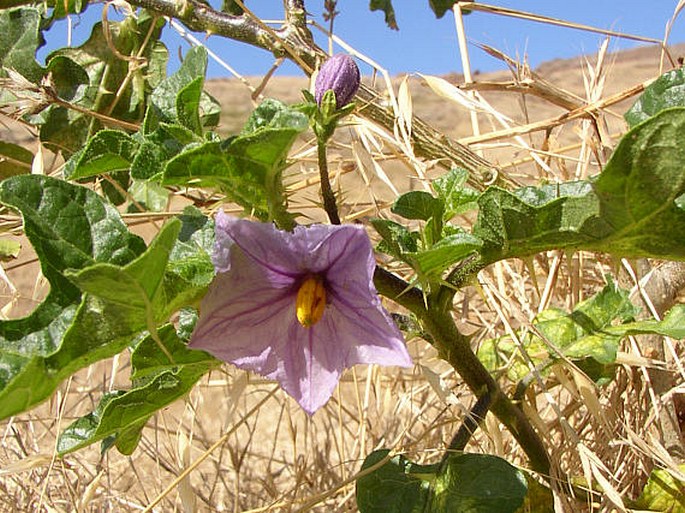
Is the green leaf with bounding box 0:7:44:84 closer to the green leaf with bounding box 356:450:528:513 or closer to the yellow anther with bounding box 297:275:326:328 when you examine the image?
the yellow anther with bounding box 297:275:326:328

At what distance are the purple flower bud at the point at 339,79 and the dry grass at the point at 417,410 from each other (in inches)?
4.1

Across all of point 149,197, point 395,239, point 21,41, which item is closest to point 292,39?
point 149,197

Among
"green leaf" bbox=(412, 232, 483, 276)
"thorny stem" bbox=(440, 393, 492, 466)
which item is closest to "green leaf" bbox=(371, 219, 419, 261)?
"green leaf" bbox=(412, 232, 483, 276)

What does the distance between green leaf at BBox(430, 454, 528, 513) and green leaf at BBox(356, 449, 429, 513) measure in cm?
2

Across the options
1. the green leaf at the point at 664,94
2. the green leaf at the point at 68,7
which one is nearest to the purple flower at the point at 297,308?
the green leaf at the point at 664,94

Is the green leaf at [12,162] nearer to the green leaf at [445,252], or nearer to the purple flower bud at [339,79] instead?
the purple flower bud at [339,79]

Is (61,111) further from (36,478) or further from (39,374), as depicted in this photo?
(39,374)

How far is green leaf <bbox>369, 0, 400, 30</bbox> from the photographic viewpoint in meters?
1.69

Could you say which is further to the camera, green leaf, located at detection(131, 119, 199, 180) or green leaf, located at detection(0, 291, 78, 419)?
green leaf, located at detection(131, 119, 199, 180)

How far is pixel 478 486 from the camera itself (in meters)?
0.86

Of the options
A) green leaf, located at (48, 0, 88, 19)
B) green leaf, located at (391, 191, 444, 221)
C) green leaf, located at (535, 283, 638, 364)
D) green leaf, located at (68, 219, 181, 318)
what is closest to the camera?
green leaf, located at (68, 219, 181, 318)

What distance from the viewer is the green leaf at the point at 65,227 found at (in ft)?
2.21

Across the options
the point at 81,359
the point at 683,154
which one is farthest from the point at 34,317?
the point at 683,154

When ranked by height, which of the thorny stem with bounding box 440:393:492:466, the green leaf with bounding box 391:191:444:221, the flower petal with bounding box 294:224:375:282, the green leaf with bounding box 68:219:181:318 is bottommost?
the thorny stem with bounding box 440:393:492:466
